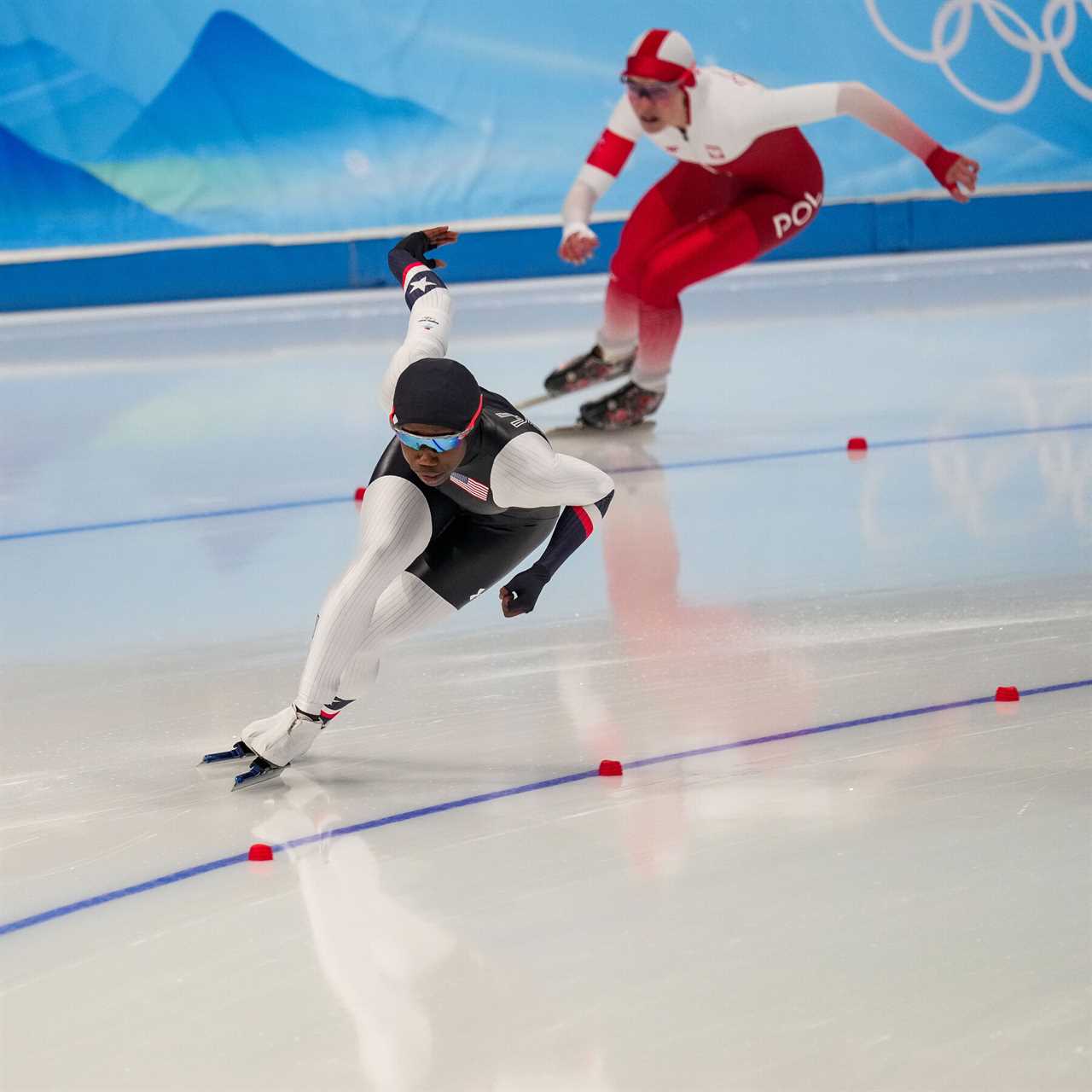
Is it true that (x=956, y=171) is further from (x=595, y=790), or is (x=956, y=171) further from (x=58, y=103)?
(x=58, y=103)

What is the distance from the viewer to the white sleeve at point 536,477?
9.68 feet

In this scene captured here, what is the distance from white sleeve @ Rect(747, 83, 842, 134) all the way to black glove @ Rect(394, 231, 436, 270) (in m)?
3.05

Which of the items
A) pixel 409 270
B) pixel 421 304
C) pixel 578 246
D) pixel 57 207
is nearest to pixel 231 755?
pixel 421 304

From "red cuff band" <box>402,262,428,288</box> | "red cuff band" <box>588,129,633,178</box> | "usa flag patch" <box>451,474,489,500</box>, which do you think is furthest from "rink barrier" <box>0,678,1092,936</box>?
"red cuff band" <box>588,129,633,178</box>

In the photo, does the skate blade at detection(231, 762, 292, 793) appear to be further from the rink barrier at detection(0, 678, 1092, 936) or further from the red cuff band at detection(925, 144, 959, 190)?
the red cuff band at detection(925, 144, 959, 190)

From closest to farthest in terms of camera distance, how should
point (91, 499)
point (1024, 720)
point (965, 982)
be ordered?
1. point (965, 982)
2. point (1024, 720)
3. point (91, 499)

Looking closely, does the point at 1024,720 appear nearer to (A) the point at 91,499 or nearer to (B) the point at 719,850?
(B) the point at 719,850

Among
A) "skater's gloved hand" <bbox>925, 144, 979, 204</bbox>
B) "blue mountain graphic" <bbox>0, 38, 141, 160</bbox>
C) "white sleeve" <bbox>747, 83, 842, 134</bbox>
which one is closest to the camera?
"skater's gloved hand" <bbox>925, 144, 979, 204</bbox>

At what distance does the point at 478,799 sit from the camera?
2854 millimetres

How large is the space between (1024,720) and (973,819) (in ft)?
1.75

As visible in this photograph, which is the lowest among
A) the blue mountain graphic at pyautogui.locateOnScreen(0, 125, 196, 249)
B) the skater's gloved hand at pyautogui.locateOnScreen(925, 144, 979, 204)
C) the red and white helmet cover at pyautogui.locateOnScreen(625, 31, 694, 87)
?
the skater's gloved hand at pyautogui.locateOnScreen(925, 144, 979, 204)

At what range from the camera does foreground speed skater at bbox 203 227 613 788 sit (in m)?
2.80

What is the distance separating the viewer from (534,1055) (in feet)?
6.45

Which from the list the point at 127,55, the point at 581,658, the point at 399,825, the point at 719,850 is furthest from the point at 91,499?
the point at 127,55
